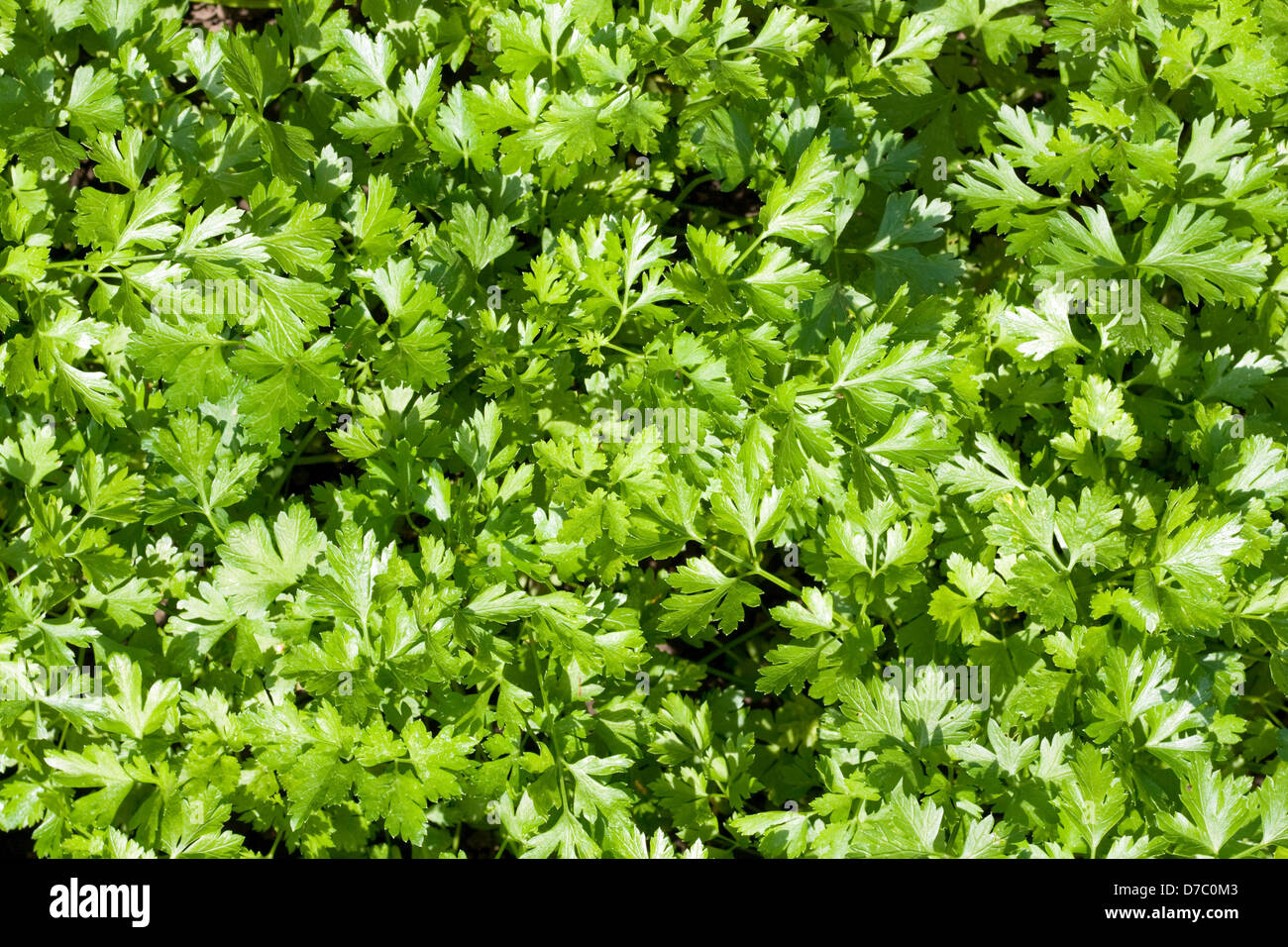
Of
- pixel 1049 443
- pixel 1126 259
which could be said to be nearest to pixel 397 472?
pixel 1049 443

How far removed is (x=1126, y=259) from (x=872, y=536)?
3.21 ft

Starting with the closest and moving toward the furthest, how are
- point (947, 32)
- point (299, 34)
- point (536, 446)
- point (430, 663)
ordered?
point (430, 663) → point (536, 446) → point (299, 34) → point (947, 32)

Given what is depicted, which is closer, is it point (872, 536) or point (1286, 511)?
point (872, 536)

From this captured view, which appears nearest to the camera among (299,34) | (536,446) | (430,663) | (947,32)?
(430,663)

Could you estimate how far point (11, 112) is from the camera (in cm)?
240

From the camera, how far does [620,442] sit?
237 cm

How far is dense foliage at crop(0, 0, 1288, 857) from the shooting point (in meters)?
2.23

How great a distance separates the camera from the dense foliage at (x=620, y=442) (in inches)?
87.9
